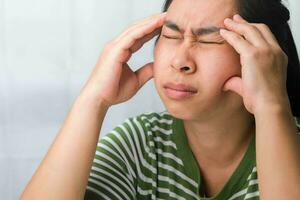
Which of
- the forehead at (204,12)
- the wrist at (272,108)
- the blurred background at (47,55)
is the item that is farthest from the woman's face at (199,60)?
the blurred background at (47,55)

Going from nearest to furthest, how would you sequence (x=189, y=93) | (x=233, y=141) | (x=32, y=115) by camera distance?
(x=189, y=93) → (x=233, y=141) → (x=32, y=115)

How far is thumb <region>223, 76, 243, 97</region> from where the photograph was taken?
3.43 feet

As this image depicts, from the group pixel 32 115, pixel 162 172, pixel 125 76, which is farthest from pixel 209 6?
pixel 32 115

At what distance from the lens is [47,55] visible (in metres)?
1.51

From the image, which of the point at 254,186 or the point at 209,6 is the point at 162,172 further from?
the point at 209,6

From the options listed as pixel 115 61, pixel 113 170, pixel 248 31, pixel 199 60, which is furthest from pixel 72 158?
pixel 248 31

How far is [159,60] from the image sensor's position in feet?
3.58

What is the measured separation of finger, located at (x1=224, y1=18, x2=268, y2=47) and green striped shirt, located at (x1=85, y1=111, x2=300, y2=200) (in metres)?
0.27

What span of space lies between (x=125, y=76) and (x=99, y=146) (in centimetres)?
18

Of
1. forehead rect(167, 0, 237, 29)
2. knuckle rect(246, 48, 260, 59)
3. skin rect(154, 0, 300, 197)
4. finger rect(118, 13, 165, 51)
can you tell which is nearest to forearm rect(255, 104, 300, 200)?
skin rect(154, 0, 300, 197)

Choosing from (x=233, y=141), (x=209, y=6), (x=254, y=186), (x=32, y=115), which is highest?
(x=209, y=6)

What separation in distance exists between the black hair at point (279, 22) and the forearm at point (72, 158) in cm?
24

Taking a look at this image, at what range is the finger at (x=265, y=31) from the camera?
103cm

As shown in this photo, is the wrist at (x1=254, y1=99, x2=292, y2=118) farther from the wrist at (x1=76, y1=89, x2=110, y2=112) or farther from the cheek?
the wrist at (x1=76, y1=89, x2=110, y2=112)
